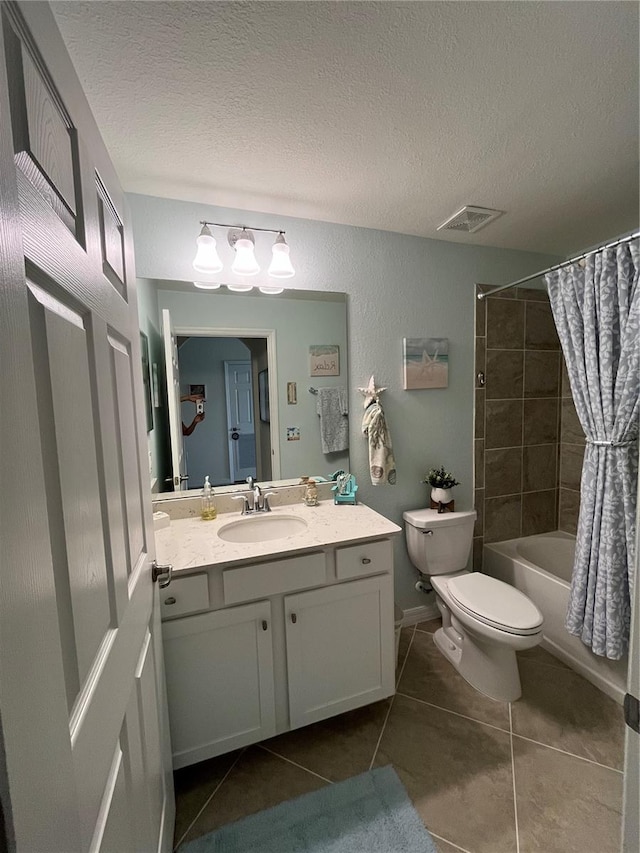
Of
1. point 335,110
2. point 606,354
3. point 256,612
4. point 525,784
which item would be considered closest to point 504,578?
point 525,784

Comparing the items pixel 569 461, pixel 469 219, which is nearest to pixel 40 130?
pixel 469 219

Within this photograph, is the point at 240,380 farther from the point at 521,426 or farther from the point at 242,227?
the point at 521,426

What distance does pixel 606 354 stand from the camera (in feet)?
5.22

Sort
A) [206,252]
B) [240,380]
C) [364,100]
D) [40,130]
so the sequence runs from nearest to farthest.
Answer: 1. [40,130]
2. [364,100]
3. [206,252]
4. [240,380]

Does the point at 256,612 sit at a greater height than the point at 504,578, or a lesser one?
greater

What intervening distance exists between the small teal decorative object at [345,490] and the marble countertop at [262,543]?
0.06m

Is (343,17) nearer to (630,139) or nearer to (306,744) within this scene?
(630,139)

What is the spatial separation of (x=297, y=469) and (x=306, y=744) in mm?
1179

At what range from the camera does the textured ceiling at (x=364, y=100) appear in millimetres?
869

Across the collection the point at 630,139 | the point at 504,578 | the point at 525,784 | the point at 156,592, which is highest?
the point at 630,139

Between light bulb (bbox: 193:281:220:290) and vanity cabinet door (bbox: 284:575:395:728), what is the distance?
1.43 metres

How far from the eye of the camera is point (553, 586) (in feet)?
6.25

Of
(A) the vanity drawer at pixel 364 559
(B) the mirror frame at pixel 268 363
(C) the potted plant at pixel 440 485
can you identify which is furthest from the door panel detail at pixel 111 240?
(C) the potted plant at pixel 440 485

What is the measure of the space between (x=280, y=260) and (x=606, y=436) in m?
1.73
